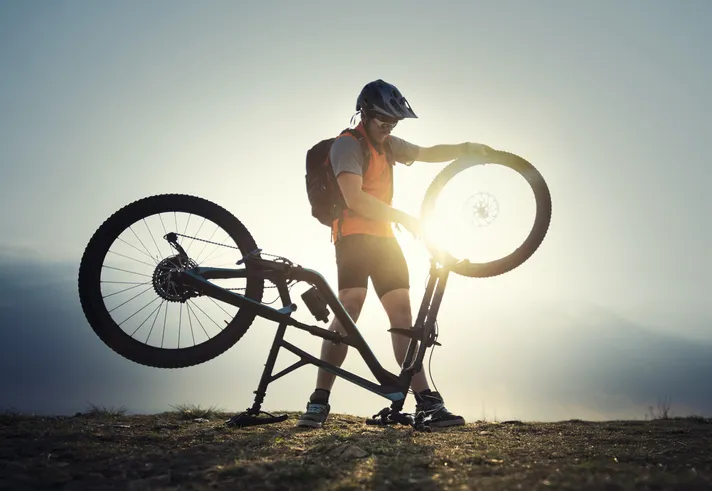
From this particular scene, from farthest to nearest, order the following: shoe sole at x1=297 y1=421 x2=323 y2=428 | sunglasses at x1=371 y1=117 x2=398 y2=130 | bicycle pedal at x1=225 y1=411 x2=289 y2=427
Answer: sunglasses at x1=371 y1=117 x2=398 y2=130
shoe sole at x1=297 y1=421 x2=323 y2=428
bicycle pedal at x1=225 y1=411 x2=289 y2=427

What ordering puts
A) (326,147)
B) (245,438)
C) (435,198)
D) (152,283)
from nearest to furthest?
1. (245,438)
2. (152,283)
3. (435,198)
4. (326,147)

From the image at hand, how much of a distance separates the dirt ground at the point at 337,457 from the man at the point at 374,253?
389 mm

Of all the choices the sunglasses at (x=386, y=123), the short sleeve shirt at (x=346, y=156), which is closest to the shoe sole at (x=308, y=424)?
the short sleeve shirt at (x=346, y=156)

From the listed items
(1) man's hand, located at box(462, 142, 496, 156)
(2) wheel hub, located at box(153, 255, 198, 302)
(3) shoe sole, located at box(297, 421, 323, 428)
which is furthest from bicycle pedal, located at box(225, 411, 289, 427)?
(1) man's hand, located at box(462, 142, 496, 156)

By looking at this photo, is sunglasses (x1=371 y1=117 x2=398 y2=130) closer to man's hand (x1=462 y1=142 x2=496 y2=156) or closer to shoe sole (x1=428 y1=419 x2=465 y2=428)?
man's hand (x1=462 y1=142 x2=496 y2=156)

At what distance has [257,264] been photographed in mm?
4500

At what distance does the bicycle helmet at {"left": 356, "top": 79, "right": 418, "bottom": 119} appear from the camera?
4.96 meters

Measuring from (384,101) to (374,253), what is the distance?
1.34 m

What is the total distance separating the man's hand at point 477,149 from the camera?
194 inches

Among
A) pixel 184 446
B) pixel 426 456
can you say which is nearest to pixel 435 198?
pixel 426 456

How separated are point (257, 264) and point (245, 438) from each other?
1.30 meters

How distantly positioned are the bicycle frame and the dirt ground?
39 cm

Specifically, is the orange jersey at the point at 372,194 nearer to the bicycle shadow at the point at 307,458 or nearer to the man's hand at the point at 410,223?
the man's hand at the point at 410,223

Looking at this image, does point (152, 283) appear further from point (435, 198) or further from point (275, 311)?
point (435, 198)
